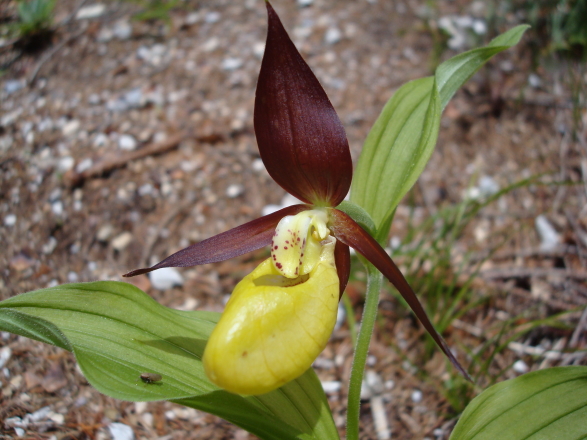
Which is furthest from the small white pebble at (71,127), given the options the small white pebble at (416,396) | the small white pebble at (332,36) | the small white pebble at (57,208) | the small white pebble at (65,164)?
the small white pebble at (416,396)

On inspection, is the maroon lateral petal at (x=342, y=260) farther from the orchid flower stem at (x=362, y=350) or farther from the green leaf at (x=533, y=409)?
the green leaf at (x=533, y=409)

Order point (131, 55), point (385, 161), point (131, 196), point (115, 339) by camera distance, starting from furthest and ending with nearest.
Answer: point (131, 55)
point (131, 196)
point (385, 161)
point (115, 339)

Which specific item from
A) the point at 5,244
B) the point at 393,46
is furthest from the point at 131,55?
the point at 393,46

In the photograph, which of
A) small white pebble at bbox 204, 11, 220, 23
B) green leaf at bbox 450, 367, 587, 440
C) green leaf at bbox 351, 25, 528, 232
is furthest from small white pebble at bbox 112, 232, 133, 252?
small white pebble at bbox 204, 11, 220, 23

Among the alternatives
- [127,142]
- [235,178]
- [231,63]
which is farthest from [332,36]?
[127,142]

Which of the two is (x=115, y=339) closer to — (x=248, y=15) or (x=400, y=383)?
(x=400, y=383)

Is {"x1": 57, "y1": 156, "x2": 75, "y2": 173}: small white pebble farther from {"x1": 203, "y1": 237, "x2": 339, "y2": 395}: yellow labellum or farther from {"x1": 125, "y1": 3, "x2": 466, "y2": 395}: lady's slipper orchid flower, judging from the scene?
{"x1": 203, "y1": 237, "x2": 339, "y2": 395}: yellow labellum
